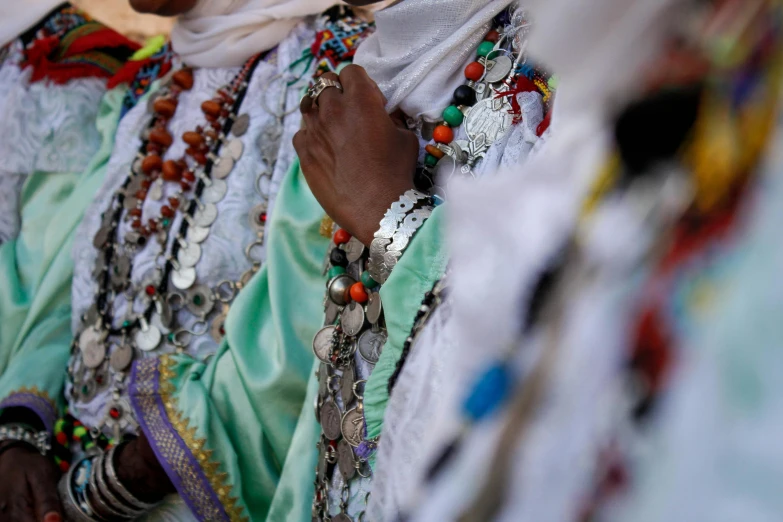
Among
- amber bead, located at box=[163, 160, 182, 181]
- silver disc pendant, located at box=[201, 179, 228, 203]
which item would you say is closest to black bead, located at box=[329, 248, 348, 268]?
silver disc pendant, located at box=[201, 179, 228, 203]

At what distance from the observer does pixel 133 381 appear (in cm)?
118

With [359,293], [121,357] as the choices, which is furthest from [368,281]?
[121,357]

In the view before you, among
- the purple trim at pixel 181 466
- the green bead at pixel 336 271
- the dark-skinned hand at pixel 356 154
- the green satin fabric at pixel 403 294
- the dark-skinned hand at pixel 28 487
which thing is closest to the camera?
the green satin fabric at pixel 403 294

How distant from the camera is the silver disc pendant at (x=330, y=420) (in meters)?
0.91

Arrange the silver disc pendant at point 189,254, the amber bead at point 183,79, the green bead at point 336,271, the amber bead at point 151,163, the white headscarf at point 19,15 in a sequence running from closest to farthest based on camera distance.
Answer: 1. the green bead at point 336,271
2. the silver disc pendant at point 189,254
3. the amber bead at point 151,163
4. the amber bead at point 183,79
5. the white headscarf at point 19,15

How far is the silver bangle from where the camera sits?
4.55ft

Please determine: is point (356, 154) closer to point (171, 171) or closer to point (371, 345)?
point (371, 345)

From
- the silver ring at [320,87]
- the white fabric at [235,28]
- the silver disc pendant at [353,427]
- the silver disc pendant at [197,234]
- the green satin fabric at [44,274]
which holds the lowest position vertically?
the green satin fabric at [44,274]

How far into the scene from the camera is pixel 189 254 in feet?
4.47

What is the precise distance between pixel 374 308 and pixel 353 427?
0.14 meters

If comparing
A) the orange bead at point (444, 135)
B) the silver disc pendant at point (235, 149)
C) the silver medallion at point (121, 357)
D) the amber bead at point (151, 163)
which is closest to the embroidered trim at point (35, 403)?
the silver medallion at point (121, 357)

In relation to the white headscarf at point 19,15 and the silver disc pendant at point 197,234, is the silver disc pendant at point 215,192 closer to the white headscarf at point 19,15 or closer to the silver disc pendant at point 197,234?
the silver disc pendant at point 197,234

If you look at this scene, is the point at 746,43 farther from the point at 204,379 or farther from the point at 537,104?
the point at 204,379

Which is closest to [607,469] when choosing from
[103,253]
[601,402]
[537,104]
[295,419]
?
[601,402]
